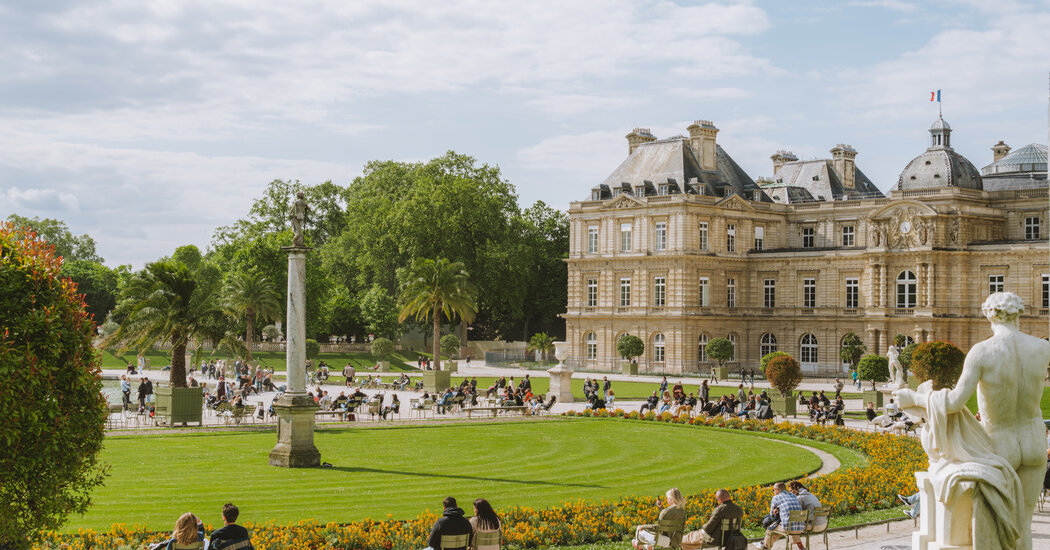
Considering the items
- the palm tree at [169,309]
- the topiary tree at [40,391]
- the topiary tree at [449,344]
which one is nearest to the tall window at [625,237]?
the topiary tree at [449,344]

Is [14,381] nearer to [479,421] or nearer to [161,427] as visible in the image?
[161,427]

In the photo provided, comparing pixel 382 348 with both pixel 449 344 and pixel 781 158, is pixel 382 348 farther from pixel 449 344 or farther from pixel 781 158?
pixel 781 158

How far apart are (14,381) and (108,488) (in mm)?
10528

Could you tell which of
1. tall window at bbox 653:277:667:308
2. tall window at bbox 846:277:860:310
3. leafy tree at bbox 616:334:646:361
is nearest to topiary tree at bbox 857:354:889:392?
tall window at bbox 846:277:860:310

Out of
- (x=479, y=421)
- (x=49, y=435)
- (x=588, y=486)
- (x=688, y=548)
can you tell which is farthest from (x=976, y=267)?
(x=49, y=435)

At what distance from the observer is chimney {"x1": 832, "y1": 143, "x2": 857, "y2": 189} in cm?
7806

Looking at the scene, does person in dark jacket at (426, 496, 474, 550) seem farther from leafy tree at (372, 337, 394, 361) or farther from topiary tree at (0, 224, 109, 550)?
leafy tree at (372, 337, 394, 361)

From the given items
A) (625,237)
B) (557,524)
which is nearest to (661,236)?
(625,237)

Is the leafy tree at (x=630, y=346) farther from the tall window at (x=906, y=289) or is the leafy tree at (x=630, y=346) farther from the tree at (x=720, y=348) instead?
the tall window at (x=906, y=289)

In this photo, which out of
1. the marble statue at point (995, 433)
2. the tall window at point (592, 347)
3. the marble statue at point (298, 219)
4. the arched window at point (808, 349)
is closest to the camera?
the marble statue at point (995, 433)

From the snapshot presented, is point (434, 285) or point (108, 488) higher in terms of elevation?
point (434, 285)

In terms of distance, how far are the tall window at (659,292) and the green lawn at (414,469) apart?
37.3 metres

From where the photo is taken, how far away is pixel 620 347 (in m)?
70.1

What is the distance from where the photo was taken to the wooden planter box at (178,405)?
3288 cm
